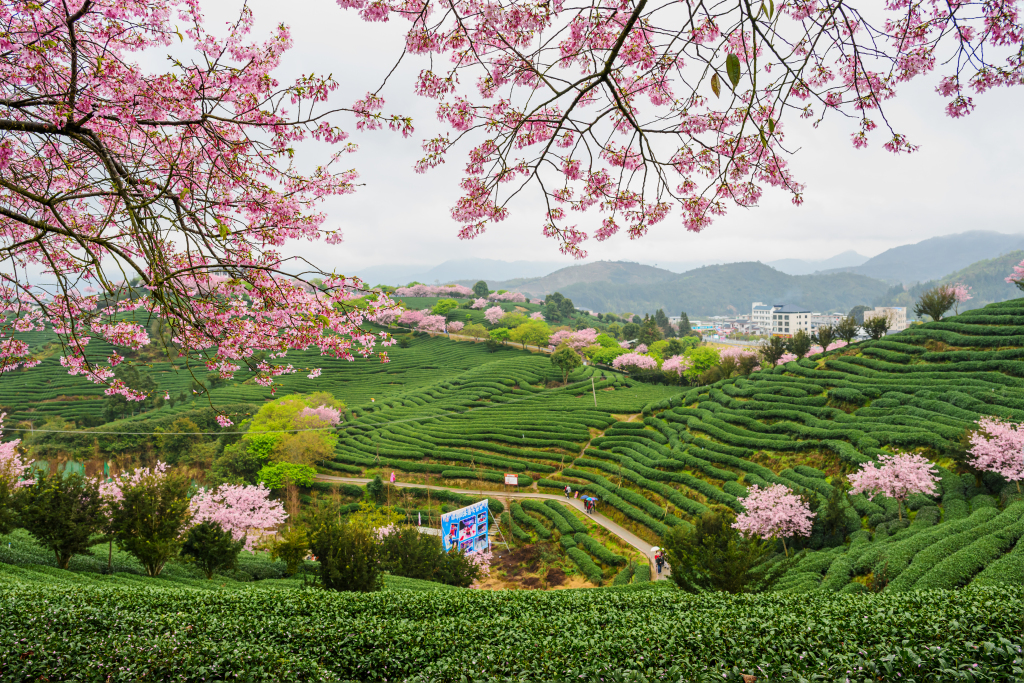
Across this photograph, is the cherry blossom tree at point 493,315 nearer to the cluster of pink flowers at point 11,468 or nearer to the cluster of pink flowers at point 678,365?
the cluster of pink flowers at point 678,365

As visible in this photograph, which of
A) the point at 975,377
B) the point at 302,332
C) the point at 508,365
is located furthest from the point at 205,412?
the point at 975,377

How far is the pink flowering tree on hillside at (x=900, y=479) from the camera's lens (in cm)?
1312

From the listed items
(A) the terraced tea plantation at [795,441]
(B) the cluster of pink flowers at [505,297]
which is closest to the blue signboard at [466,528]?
(A) the terraced tea plantation at [795,441]

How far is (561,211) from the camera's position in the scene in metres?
3.84

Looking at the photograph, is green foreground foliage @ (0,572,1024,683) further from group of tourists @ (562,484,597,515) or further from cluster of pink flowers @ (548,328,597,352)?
cluster of pink flowers @ (548,328,597,352)

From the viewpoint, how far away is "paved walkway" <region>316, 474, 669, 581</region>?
16344mm

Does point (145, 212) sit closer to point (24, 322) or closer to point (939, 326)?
point (24, 322)

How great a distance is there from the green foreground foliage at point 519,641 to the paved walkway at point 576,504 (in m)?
10.7

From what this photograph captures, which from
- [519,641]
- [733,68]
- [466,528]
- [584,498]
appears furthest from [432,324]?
[733,68]

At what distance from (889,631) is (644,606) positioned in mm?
2526

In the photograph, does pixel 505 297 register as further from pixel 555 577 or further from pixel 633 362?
pixel 555 577

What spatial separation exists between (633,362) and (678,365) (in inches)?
155

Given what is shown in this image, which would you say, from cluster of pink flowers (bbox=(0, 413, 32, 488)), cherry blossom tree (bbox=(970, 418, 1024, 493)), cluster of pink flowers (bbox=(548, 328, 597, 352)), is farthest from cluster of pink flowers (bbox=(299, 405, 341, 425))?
cherry blossom tree (bbox=(970, 418, 1024, 493))

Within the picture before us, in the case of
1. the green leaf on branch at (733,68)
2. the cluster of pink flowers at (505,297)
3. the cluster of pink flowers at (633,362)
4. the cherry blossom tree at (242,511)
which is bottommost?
the cherry blossom tree at (242,511)
